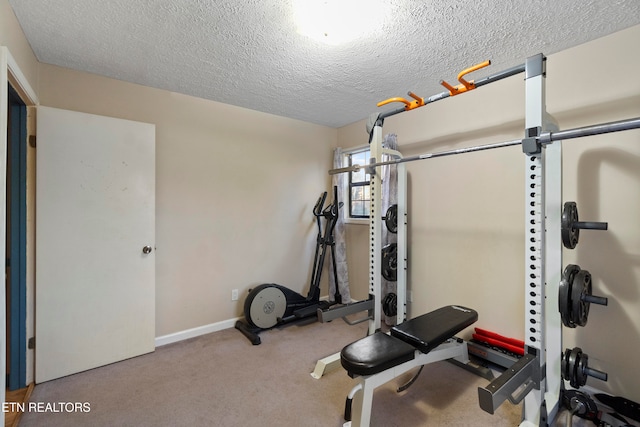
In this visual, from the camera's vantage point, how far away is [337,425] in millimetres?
1692

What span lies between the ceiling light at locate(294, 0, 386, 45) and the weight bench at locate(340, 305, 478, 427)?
1.87m

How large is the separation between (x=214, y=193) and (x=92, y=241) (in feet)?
3.57

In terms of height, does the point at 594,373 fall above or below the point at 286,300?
above

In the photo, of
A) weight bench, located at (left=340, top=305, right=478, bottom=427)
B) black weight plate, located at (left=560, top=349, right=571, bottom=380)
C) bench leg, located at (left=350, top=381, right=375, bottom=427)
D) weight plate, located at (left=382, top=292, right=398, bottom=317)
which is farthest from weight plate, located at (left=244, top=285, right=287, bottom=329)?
black weight plate, located at (left=560, top=349, right=571, bottom=380)

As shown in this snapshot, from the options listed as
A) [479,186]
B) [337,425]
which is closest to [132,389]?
[337,425]

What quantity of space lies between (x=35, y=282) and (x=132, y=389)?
3.47ft

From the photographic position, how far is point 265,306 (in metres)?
2.96

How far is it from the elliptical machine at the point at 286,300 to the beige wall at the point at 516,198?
98cm

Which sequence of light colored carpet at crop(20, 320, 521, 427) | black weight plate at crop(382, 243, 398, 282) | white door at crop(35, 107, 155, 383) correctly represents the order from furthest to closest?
black weight plate at crop(382, 243, 398, 282)
white door at crop(35, 107, 155, 383)
light colored carpet at crop(20, 320, 521, 427)

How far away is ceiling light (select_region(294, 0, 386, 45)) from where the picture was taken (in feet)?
5.14

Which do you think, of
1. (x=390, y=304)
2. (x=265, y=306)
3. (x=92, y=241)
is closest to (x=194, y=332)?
(x=265, y=306)

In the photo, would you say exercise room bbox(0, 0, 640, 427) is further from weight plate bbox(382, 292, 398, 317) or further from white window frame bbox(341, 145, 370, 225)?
white window frame bbox(341, 145, 370, 225)

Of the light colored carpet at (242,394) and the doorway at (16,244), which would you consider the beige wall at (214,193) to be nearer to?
the doorway at (16,244)

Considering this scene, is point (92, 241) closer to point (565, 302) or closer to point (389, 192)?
point (389, 192)
